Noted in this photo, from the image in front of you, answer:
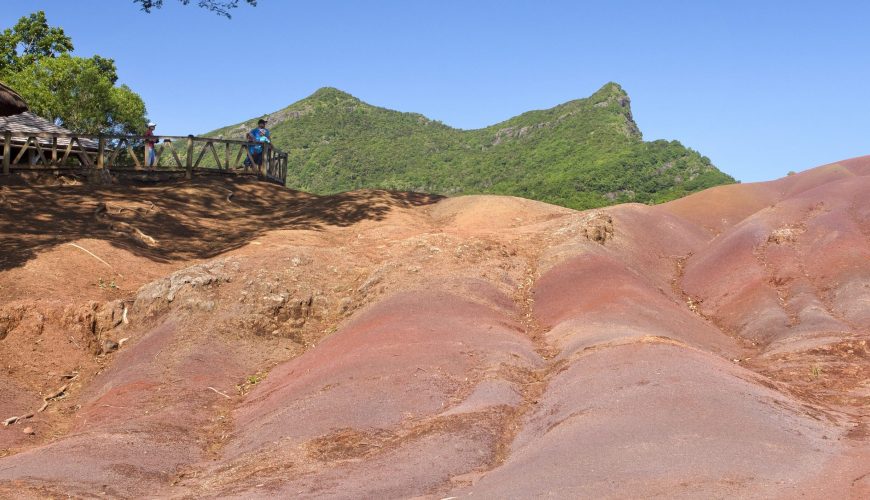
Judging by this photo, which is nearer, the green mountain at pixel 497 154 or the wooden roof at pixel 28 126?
the wooden roof at pixel 28 126

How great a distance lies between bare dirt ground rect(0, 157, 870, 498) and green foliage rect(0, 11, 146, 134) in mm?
21931

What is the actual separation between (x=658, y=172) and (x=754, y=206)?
2973 cm

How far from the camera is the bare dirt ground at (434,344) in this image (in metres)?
6.78

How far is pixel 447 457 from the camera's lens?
281 inches

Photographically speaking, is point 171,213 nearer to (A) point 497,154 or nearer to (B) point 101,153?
(B) point 101,153

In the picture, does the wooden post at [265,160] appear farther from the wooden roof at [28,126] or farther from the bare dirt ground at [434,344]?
the wooden roof at [28,126]

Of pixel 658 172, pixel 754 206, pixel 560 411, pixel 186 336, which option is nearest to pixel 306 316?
pixel 186 336

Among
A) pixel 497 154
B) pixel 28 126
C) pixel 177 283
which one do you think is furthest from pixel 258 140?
pixel 497 154

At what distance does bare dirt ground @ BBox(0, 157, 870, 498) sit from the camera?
22.2 ft

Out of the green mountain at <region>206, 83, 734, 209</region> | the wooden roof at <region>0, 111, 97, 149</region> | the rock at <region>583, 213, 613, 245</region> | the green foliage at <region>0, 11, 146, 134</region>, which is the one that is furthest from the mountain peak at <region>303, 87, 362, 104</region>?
the rock at <region>583, 213, 613, 245</region>

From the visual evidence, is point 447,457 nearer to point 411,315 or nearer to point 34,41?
point 411,315

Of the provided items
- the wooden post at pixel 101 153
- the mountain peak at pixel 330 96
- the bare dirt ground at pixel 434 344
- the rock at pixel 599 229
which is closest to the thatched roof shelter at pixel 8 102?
the bare dirt ground at pixel 434 344

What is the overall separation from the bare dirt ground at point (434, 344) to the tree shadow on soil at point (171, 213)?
9 centimetres

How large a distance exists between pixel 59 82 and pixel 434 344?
34.0 meters
